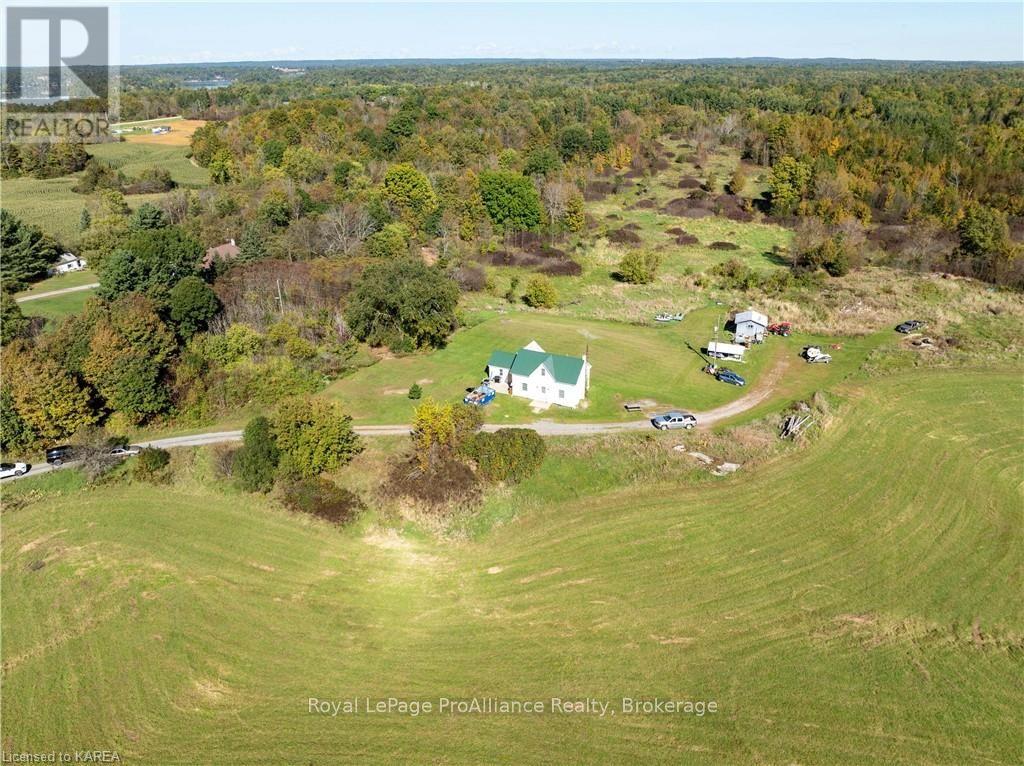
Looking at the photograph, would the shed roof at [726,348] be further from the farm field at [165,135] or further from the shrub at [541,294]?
the farm field at [165,135]

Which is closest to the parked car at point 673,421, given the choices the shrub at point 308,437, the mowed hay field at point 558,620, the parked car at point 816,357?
the mowed hay field at point 558,620

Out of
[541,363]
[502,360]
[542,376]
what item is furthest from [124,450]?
[541,363]

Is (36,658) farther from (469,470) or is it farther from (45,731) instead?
(469,470)

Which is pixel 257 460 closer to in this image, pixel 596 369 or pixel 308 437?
pixel 308 437

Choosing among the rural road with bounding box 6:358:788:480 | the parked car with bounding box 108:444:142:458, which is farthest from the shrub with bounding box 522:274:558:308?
the parked car with bounding box 108:444:142:458

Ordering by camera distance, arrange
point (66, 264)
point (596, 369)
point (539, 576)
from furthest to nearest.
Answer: point (66, 264) → point (596, 369) → point (539, 576)

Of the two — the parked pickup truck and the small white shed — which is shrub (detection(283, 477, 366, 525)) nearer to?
the parked pickup truck
